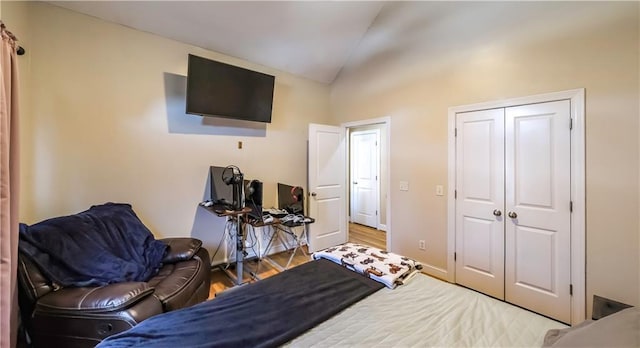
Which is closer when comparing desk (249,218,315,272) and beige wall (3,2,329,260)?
beige wall (3,2,329,260)

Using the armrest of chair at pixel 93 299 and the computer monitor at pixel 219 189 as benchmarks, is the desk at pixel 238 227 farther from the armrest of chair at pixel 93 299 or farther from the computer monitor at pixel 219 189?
the armrest of chair at pixel 93 299

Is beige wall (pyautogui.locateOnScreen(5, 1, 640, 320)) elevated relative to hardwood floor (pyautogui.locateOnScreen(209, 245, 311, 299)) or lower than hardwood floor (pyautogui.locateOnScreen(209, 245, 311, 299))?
elevated

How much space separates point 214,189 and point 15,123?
1.83 metres

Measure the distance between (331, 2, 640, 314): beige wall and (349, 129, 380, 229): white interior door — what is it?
1600 mm

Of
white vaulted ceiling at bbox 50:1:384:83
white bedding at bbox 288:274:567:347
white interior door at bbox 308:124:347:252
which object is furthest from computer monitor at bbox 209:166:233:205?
white bedding at bbox 288:274:567:347

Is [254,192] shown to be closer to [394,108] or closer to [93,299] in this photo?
[93,299]

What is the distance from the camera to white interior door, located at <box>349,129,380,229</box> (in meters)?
5.45

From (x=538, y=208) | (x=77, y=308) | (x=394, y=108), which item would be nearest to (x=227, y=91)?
(x=394, y=108)

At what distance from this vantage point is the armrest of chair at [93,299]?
61.0 inches

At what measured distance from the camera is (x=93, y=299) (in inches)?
62.2

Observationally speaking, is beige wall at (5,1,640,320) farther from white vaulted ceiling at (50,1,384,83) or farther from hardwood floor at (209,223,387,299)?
hardwood floor at (209,223,387,299)

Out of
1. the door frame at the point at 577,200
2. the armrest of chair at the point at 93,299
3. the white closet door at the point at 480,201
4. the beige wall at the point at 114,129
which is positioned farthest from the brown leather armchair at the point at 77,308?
the door frame at the point at 577,200

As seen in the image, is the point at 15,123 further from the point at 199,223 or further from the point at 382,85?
the point at 382,85

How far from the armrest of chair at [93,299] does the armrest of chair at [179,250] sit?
2.16 ft
